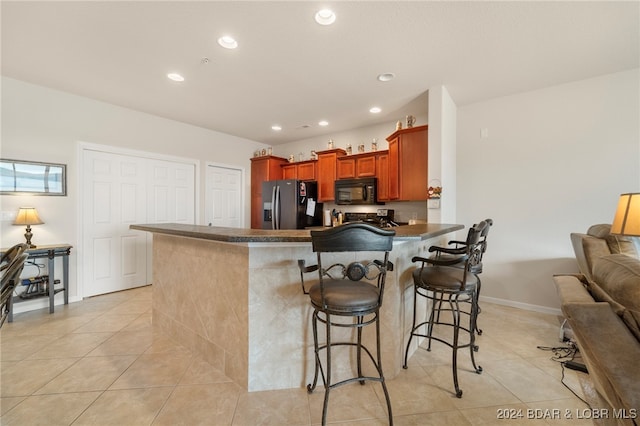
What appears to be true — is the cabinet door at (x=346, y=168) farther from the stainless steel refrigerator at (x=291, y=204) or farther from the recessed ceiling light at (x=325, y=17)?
the recessed ceiling light at (x=325, y=17)

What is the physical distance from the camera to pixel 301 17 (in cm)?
201

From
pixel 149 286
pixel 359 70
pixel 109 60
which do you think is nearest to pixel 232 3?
pixel 359 70

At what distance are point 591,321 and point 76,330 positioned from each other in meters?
3.84

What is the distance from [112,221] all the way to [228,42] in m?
3.15

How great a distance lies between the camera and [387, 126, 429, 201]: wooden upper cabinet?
352 centimetres

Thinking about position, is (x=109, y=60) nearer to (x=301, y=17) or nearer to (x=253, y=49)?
(x=253, y=49)

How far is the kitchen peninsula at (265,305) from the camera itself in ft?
5.59

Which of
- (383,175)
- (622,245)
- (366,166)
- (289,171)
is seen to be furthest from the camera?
(289,171)

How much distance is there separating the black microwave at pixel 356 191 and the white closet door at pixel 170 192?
2634 mm

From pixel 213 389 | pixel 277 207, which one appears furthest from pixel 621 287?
pixel 277 207

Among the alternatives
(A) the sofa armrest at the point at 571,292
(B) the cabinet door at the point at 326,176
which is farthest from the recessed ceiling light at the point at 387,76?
(A) the sofa armrest at the point at 571,292

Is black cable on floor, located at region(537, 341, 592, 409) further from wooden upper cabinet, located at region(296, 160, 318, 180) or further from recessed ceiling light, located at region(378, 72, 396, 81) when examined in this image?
wooden upper cabinet, located at region(296, 160, 318, 180)

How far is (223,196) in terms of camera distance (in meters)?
5.19

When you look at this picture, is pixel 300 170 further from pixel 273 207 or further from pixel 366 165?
pixel 366 165
